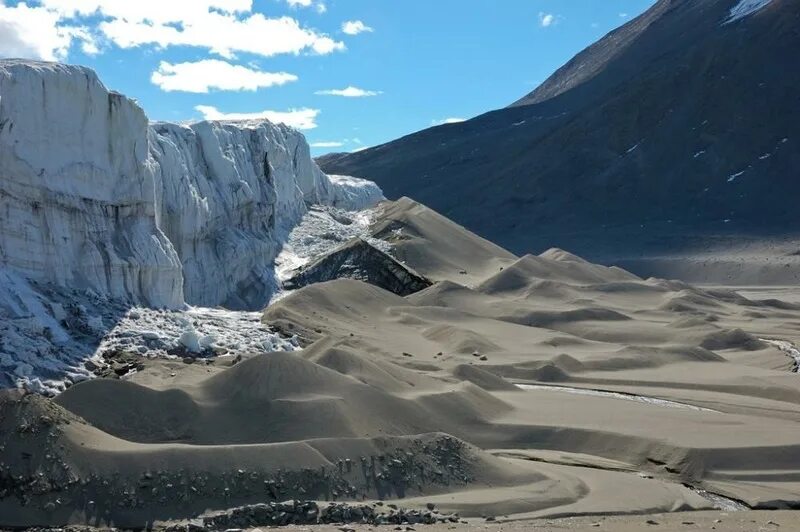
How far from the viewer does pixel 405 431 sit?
19.0 m

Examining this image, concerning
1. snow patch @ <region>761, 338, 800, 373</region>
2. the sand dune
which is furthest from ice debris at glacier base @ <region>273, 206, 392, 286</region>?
snow patch @ <region>761, 338, 800, 373</region>

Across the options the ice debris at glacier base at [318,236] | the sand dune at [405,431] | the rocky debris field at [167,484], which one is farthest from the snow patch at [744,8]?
the rocky debris field at [167,484]

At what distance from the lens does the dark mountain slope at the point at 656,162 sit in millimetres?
81125

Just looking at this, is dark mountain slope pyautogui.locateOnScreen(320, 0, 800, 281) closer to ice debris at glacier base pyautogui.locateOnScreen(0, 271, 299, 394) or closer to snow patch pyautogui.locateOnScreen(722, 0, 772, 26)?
snow patch pyautogui.locateOnScreen(722, 0, 772, 26)

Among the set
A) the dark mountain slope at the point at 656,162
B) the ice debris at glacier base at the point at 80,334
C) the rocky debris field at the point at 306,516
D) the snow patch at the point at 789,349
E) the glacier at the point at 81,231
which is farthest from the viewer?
the dark mountain slope at the point at 656,162

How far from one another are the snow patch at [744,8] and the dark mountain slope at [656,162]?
129 cm

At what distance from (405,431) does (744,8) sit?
99.3 metres

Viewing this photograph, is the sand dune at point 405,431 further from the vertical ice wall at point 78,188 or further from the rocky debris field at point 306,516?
the vertical ice wall at point 78,188

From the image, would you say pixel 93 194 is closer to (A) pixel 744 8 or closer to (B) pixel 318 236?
(B) pixel 318 236

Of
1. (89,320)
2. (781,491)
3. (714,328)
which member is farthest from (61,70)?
(714,328)

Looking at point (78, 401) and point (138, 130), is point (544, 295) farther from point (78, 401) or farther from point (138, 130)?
point (78, 401)

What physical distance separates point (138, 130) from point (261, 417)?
413 inches

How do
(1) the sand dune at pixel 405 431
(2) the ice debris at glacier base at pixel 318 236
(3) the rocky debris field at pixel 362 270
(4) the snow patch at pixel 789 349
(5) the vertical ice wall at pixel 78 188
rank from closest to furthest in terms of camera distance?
1. (1) the sand dune at pixel 405 431
2. (5) the vertical ice wall at pixel 78 188
3. (4) the snow patch at pixel 789 349
4. (3) the rocky debris field at pixel 362 270
5. (2) the ice debris at glacier base at pixel 318 236

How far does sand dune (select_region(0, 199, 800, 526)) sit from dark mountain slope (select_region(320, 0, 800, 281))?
1851 inches
